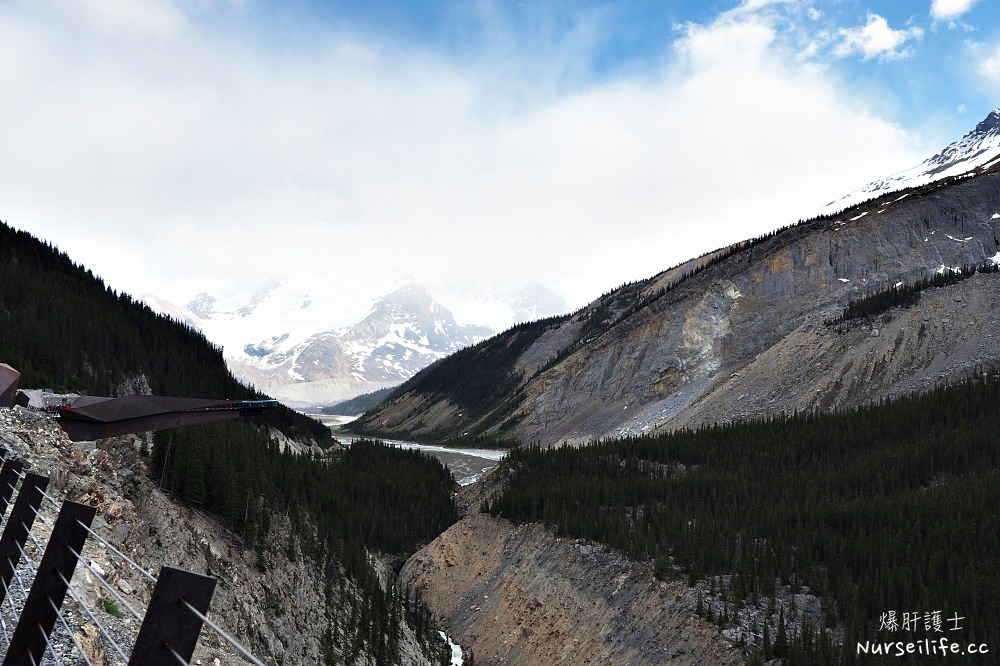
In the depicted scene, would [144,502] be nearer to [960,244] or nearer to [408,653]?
[408,653]

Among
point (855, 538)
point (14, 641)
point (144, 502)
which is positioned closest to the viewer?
point (14, 641)

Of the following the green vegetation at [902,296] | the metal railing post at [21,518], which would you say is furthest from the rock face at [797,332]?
the metal railing post at [21,518]

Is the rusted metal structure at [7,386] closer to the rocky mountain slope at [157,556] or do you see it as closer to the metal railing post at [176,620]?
the rocky mountain slope at [157,556]

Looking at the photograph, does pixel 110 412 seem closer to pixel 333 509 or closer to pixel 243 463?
pixel 243 463

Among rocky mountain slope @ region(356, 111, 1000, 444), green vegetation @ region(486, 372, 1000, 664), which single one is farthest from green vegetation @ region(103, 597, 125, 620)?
rocky mountain slope @ region(356, 111, 1000, 444)

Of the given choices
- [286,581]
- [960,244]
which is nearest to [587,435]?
[960,244]

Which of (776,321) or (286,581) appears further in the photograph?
(776,321)

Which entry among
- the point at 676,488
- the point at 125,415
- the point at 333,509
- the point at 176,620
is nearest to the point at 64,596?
the point at 176,620
